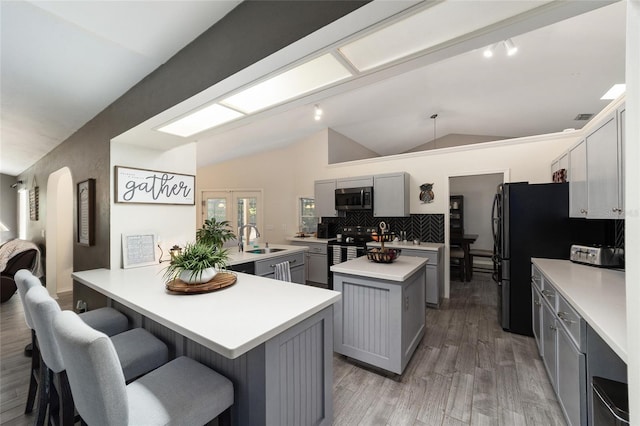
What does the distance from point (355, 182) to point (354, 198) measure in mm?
335

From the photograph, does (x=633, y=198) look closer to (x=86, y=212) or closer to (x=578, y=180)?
(x=578, y=180)

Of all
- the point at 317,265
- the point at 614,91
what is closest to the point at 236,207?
the point at 317,265

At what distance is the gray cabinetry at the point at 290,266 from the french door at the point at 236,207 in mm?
2815

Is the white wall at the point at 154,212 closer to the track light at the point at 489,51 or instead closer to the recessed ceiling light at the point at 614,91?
the track light at the point at 489,51

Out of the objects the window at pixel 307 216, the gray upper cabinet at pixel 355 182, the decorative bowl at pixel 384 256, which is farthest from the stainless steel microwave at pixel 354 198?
the decorative bowl at pixel 384 256

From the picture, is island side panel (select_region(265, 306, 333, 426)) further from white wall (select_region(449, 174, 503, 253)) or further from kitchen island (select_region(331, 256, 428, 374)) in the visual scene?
white wall (select_region(449, 174, 503, 253))

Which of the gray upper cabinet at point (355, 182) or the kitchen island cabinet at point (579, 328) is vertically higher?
the gray upper cabinet at point (355, 182)

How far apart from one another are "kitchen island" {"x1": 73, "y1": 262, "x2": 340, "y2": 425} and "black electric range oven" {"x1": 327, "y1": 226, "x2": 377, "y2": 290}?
2908 mm

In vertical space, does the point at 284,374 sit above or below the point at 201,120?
below

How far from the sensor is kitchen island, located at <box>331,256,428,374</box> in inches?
79.9

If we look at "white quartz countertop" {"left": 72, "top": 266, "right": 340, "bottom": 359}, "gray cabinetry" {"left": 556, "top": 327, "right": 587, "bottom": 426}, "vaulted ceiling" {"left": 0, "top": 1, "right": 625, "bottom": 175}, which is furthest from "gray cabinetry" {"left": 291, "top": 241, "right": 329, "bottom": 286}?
"gray cabinetry" {"left": 556, "top": 327, "right": 587, "bottom": 426}

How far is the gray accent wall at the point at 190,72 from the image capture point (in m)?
0.98

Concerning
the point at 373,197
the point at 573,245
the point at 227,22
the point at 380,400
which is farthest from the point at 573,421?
the point at 373,197

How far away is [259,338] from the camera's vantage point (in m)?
0.98
